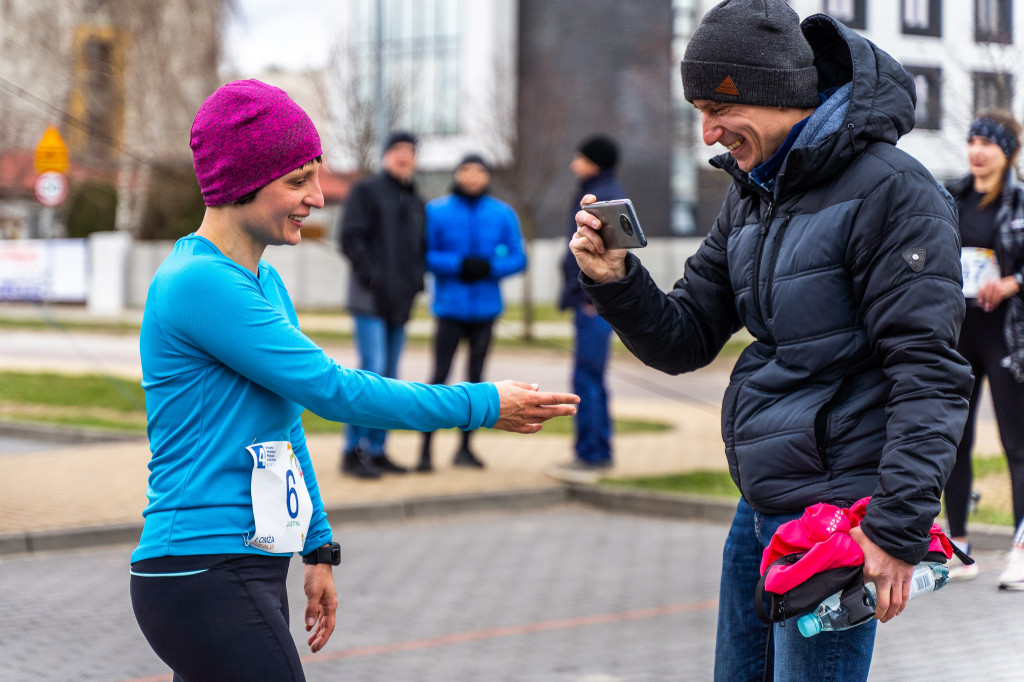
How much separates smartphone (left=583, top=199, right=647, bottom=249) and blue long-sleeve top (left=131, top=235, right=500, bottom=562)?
685 mm

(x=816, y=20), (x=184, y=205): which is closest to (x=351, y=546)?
A: (x=816, y=20)

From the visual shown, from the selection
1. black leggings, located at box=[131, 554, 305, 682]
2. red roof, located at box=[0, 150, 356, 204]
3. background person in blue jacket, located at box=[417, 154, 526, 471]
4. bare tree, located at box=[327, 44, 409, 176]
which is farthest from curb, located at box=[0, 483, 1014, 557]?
red roof, located at box=[0, 150, 356, 204]

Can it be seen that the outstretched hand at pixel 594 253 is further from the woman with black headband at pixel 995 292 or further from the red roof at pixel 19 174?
the red roof at pixel 19 174

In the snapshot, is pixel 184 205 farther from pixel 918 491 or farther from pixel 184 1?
pixel 918 491

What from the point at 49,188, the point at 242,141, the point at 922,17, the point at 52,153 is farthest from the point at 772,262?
the point at 49,188

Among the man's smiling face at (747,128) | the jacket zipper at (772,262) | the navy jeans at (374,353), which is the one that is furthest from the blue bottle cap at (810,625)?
the navy jeans at (374,353)

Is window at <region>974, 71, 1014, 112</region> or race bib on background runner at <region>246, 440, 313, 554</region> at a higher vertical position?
window at <region>974, 71, 1014, 112</region>

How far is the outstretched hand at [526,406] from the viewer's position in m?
2.79

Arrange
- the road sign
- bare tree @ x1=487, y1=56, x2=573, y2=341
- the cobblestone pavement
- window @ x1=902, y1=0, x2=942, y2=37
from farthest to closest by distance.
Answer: bare tree @ x1=487, y1=56, x2=573, y2=341
the road sign
window @ x1=902, y1=0, x2=942, y2=37
the cobblestone pavement

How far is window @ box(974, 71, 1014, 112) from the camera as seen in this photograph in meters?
9.08

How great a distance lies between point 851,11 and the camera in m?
6.55

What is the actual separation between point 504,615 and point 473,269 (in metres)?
3.70

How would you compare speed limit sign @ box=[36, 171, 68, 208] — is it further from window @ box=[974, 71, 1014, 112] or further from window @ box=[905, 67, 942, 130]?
window @ box=[974, 71, 1014, 112]

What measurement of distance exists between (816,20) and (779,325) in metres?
0.72
